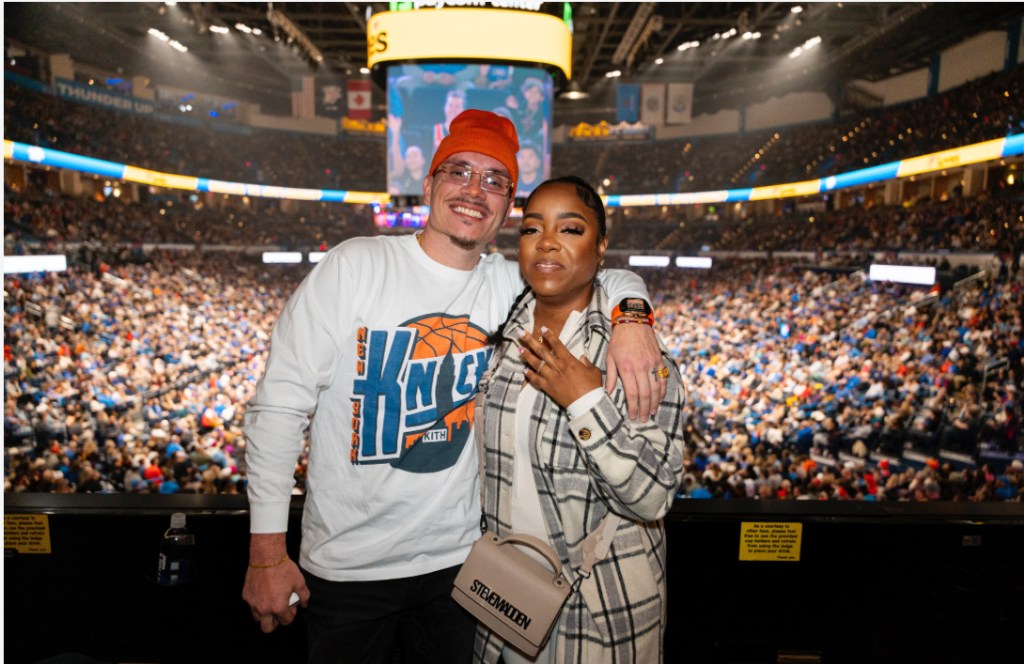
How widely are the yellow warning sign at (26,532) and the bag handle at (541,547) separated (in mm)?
1648

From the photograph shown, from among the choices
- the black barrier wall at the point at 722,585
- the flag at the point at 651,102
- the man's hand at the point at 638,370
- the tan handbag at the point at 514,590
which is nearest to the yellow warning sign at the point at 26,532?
the black barrier wall at the point at 722,585

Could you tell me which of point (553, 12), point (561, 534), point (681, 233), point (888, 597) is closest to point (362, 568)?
point (561, 534)

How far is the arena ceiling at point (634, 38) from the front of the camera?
18016mm

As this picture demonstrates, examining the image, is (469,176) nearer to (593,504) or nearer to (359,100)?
(593,504)

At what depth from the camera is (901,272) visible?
15516 mm

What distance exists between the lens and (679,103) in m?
21.8

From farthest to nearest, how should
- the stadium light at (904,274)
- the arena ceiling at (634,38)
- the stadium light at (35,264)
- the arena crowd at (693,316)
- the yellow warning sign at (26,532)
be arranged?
the arena ceiling at (634,38) < the stadium light at (35,264) < the stadium light at (904,274) < the arena crowd at (693,316) < the yellow warning sign at (26,532)

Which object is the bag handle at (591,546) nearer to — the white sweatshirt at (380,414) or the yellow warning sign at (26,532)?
the white sweatshirt at (380,414)

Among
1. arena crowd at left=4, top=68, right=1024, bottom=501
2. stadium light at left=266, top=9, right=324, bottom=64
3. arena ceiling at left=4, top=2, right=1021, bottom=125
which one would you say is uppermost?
arena ceiling at left=4, top=2, right=1021, bottom=125

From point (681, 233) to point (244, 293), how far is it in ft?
69.8

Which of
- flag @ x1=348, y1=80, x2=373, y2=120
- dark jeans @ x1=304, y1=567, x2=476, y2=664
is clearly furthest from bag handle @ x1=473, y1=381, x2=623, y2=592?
flag @ x1=348, y1=80, x2=373, y2=120

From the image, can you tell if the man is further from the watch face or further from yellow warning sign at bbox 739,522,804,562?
yellow warning sign at bbox 739,522,804,562

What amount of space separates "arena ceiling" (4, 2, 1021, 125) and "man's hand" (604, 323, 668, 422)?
1294 centimetres

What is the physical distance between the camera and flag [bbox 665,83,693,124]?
844 inches
